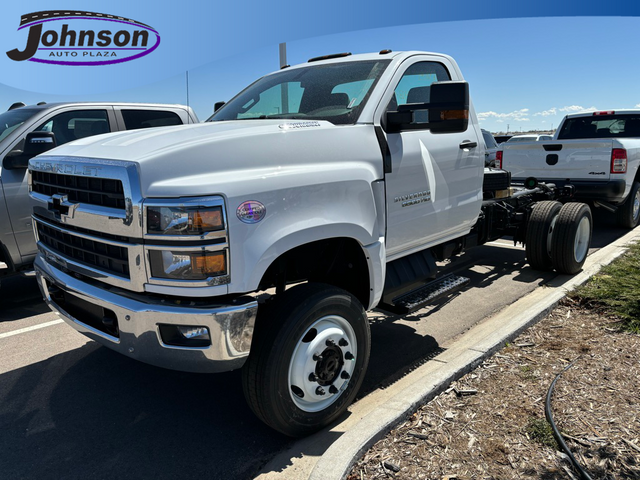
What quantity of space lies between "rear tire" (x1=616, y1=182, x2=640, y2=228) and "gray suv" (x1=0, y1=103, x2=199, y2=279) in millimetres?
7830

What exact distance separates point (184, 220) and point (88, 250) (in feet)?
2.63

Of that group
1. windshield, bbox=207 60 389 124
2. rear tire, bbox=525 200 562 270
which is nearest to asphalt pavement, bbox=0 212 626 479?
rear tire, bbox=525 200 562 270

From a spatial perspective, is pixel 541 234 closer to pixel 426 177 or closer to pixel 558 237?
pixel 558 237

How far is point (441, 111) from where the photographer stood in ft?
11.1

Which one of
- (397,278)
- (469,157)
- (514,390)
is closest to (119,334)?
(397,278)

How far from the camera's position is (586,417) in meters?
3.03

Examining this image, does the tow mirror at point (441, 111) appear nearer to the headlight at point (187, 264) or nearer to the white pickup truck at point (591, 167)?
the headlight at point (187, 264)

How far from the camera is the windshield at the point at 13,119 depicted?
5.81 m

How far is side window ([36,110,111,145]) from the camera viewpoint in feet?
19.8

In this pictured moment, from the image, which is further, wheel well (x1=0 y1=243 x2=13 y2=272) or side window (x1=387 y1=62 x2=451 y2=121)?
wheel well (x1=0 y1=243 x2=13 y2=272)

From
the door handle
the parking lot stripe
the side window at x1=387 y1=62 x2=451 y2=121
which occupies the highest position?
the side window at x1=387 y1=62 x2=451 y2=121

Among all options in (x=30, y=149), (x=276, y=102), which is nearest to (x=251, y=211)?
(x=276, y=102)

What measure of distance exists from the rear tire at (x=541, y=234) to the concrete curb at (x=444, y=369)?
11.7 inches

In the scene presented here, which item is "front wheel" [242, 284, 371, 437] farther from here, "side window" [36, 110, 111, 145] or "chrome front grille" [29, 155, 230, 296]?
"side window" [36, 110, 111, 145]
